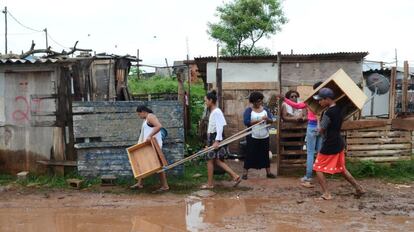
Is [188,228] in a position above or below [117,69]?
below

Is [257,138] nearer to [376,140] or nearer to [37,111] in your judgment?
[376,140]

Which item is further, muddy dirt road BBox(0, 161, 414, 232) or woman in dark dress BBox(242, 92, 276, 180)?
woman in dark dress BBox(242, 92, 276, 180)

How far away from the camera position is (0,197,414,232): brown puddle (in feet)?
19.5

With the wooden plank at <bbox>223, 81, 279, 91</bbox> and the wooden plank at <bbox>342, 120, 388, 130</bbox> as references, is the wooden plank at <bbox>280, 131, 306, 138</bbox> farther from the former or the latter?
the wooden plank at <bbox>223, 81, 279, 91</bbox>

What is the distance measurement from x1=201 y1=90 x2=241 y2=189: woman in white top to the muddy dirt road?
315mm

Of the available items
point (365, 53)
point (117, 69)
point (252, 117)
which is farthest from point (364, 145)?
point (117, 69)

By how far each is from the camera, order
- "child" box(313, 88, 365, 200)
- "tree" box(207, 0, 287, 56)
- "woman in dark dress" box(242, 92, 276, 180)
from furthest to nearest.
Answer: "tree" box(207, 0, 287, 56)
"woman in dark dress" box(242, 92, 276, 180)
"child" box(313, 88, 365, 200)

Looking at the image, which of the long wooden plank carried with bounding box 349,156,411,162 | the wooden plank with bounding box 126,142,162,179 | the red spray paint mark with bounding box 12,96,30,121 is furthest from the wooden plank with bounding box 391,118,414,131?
the red spray paint mark with bounding box 12,96,30,121

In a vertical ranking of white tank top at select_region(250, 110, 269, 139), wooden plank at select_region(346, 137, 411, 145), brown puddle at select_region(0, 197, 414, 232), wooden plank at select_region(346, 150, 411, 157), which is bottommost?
brown puddle at select_region(0, 197, 414, 232)

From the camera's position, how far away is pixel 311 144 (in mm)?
8047

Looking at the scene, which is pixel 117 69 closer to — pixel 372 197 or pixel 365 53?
pixel 365 53

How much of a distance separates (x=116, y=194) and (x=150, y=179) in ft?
2.80

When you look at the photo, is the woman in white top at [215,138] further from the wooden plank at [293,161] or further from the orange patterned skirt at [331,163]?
the orange patterned skirt at [331,163]

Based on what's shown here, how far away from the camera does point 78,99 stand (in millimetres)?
9078
